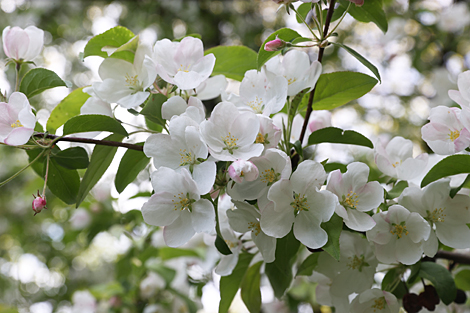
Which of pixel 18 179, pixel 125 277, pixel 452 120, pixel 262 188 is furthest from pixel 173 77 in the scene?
pixel 18 179

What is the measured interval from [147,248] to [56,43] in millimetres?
2762

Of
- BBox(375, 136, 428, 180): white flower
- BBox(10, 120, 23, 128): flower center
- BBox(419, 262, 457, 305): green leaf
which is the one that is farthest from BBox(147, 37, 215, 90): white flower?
BBox(419, 262, 457, 305): green leaf

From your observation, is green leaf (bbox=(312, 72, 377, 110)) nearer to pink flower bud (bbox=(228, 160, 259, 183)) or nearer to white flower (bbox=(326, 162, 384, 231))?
white flower (bbox=(326, 162, 384, 231))

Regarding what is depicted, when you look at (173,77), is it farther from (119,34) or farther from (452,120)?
(452,120)

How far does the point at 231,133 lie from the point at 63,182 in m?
0.37

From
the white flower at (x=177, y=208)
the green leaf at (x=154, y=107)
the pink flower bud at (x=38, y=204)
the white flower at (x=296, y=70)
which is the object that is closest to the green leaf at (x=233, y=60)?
the white flower at (x=296, y=70)

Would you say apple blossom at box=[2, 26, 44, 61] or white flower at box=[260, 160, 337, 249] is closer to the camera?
white flower at box=[260, 160, 337, 249]

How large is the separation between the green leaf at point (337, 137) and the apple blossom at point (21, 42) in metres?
0.58

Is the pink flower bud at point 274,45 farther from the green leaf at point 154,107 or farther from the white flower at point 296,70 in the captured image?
the green leaf at point 154,107

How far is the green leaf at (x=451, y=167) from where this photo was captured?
0.61 m

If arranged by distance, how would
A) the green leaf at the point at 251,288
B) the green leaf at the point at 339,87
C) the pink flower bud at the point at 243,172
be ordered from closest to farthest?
the pink flower bud at the point at 243,172, the green leaf at the point at 339,87, the green leaf at the point at 251,288

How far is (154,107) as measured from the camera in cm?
65

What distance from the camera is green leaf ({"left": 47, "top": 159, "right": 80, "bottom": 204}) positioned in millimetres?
738

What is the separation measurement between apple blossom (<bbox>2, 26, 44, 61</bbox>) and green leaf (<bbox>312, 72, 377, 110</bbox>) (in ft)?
1.87
